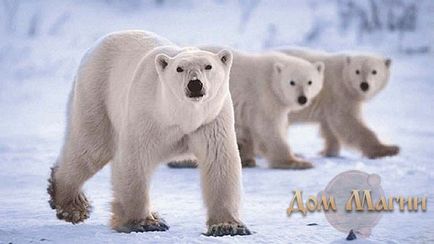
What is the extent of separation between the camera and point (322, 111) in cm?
856

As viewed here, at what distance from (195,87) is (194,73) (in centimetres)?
8

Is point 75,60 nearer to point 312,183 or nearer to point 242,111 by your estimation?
point 242,111

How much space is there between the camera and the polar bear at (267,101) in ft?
24.5

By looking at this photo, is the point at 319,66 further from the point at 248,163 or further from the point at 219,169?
the point at 219,169

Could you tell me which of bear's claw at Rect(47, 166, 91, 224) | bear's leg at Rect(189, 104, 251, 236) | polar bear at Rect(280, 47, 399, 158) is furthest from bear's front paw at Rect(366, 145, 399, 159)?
bear's leg at Rect(189, 104, 251, 236)

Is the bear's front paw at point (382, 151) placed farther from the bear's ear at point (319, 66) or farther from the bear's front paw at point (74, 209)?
the bear's front paw at point (74, 209)

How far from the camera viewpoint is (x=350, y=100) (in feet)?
28.0

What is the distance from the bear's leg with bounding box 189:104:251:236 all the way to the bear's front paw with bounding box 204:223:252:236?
35mm

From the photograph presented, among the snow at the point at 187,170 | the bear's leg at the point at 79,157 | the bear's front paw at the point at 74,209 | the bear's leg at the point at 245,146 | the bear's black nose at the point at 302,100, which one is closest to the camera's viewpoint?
the snow at the point at 187,170

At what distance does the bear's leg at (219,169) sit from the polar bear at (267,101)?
322 centimetres

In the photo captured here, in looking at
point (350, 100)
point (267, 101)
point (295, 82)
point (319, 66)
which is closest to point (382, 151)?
point (350, 100)

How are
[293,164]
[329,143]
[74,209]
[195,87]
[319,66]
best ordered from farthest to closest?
[329,143] < [319,66] < [293,164] < [74,209] < [195,87]

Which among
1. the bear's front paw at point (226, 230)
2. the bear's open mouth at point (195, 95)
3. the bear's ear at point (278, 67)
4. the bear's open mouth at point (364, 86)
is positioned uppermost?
the bear's open mouth at point (195, 95)

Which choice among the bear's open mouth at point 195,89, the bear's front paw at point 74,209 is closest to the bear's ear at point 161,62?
the bear's open mouth at point 195,89
